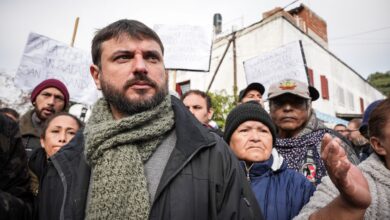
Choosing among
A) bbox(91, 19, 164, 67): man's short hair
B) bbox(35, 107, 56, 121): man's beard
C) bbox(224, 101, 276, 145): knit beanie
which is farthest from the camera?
bbox(35, 107, 56, 121): man's beard

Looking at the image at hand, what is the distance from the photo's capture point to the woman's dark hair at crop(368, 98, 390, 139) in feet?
5.59

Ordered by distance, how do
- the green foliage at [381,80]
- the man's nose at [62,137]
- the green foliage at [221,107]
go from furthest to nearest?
1. the green foliage at [381,80]
2. the green foliage at [221,107]
3. the man's nose at [62,137]

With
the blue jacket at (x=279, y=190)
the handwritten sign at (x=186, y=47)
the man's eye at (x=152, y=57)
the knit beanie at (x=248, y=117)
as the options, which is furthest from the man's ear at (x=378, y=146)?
the handwritten sign at (x=186, y=47)

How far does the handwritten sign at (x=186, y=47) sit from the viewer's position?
4.73m

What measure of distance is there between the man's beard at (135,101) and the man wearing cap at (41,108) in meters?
1.97

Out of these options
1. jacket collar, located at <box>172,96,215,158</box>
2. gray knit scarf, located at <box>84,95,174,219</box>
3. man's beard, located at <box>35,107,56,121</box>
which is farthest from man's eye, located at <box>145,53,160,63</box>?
man's beard, located at <box>35,107,56,121</box>

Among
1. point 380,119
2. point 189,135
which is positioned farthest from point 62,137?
point 380,119

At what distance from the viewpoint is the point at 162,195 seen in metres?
1.42

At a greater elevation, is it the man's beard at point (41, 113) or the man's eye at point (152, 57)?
the man's eye at point (152, 57)

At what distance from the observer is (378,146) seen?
1740mm

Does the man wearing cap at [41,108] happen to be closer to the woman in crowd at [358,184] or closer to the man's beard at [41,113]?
the man's beard at [41,113]

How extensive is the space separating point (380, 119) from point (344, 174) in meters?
0.74

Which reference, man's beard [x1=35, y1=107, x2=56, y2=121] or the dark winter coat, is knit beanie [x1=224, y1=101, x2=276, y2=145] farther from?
man's beard [x1=35, y1=107, x2=56, y2=121]

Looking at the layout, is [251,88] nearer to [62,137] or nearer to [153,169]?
[62,137]
